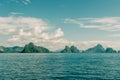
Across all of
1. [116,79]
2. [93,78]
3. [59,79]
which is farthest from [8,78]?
[116,79]

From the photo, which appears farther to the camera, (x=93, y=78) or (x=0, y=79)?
(x=93, y=78)

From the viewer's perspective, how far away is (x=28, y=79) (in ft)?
241

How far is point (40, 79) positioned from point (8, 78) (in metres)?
10.6

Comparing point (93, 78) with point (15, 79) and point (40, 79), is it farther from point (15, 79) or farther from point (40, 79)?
point (15, 79)

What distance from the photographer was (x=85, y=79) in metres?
75.5

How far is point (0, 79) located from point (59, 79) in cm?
1865

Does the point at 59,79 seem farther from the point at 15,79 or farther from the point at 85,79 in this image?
the point at 15,79

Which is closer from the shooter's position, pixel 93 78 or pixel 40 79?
pixel 40 79

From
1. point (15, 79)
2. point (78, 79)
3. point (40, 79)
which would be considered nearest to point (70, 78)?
point (78, 79)

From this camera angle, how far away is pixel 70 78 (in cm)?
7712

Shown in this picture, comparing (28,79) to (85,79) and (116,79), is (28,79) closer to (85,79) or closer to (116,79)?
(85,79)

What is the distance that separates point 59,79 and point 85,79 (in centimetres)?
857

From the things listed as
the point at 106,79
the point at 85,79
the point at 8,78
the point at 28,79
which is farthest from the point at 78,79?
the point at 8,78

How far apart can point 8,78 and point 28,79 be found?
681 cm
